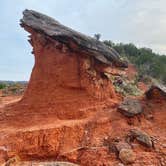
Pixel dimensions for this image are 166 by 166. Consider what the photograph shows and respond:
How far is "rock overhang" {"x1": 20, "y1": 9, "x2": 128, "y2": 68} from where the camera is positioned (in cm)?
1300

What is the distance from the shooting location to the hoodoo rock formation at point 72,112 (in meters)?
11.1

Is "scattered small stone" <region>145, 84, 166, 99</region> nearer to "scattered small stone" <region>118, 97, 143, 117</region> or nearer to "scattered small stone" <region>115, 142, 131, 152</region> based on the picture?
"scattered small stone" <region>118, 97, 143, 117</region>

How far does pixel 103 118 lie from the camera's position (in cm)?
1212

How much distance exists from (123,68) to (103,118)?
252cm

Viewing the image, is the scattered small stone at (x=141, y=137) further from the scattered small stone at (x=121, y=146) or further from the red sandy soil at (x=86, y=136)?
the scattered small stone at (x=121, y=146)

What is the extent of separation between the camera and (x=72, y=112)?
41.8 ft

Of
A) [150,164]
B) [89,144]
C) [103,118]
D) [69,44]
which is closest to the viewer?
[150,164]

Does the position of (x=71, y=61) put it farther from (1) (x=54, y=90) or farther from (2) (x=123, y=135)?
(2) (x=123, y=135)

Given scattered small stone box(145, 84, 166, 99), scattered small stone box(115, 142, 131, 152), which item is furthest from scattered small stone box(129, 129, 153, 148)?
scattered small stone box(145, 84, 166, 99)

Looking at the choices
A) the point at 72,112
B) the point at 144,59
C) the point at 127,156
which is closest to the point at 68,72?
the point at 72,112

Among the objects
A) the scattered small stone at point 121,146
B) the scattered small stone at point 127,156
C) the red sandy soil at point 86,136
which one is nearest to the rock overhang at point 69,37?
the red sandy soil at point 86,136

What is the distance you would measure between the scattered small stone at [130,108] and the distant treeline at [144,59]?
19499mm

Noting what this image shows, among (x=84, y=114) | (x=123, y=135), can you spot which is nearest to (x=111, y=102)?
(x=84, y=114)

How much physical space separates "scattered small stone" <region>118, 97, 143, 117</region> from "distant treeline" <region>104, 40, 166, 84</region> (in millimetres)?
19499
